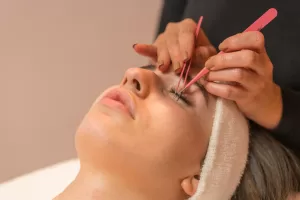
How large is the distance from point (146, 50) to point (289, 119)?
35cm

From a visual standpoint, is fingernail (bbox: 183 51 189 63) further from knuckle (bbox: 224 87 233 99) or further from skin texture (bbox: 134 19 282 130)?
knuckle (bbox: 224 87 233 99)

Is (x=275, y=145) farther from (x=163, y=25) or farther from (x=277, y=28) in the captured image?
(x=163, y=25)

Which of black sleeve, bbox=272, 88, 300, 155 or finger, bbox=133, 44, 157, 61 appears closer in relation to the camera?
black sleeve, bbox=272, 88, 300, 155

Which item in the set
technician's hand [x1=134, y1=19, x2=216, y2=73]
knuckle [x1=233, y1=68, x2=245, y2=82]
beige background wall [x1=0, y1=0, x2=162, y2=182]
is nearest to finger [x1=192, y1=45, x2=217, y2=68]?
technician's hand [x1=134, y1=19, x2=216, y2=73]

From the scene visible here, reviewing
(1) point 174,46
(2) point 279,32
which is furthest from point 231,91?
(2) point 279,32

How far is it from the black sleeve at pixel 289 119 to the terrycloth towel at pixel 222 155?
0.08 meters

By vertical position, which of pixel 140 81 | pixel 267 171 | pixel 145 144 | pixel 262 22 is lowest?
pixel 267 171

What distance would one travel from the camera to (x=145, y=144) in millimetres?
929

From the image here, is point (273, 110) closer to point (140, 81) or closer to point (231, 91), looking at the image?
point (231, 91)

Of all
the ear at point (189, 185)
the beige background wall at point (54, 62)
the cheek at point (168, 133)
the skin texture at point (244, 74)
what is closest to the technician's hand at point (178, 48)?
the skin texture at point (244, 74)

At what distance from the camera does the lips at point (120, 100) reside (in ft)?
3.14

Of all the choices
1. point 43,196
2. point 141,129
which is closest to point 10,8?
point 43,196

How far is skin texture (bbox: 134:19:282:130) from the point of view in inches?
33.3

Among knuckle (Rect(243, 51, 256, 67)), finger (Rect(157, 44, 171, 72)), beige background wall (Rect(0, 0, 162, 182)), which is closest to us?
knuckle (Rect(243, 51, 256, 67))
